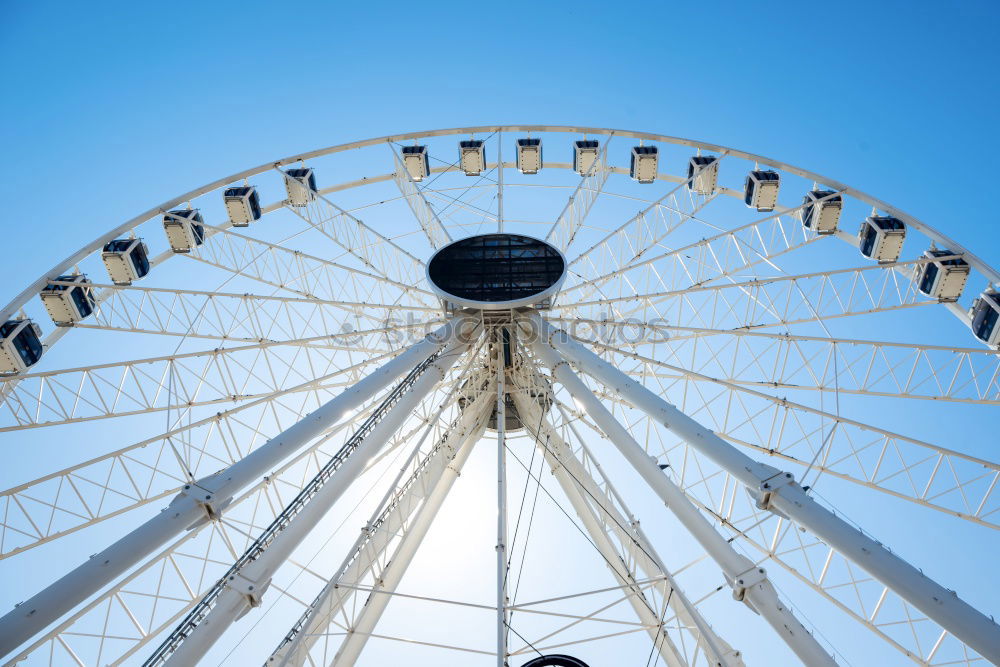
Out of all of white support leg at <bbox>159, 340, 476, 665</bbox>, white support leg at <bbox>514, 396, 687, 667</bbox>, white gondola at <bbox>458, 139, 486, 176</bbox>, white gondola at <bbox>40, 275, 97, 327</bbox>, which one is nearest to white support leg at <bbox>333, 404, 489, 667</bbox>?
white support leg at <bbox>159, 340, 476, 665</bbox>

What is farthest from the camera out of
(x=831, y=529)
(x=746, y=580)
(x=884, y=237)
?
(x=884, y=237)

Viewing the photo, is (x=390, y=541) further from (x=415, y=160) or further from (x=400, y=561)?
(x=415, y=160)

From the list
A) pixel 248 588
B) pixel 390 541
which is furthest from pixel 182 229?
pixel 248 588

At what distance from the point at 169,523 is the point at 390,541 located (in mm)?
5348

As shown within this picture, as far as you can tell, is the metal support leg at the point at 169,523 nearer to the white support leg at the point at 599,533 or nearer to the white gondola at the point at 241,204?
the white support leg at the point at 599,533

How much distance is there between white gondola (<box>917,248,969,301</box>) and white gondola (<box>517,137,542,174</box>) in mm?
12545

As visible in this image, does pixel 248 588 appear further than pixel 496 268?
No

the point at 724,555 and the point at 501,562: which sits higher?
the point at 724,555

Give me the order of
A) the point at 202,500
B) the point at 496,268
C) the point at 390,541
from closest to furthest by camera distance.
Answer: the point at 202,500 < the point at 390,541 < the point at 496,268

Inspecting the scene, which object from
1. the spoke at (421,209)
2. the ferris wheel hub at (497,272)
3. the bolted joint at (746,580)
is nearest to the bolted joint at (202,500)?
the bolted joint at (746,580)

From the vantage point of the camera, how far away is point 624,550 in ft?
49.5

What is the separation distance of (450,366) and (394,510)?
14.0ft

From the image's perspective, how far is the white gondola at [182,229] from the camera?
65.3 feet

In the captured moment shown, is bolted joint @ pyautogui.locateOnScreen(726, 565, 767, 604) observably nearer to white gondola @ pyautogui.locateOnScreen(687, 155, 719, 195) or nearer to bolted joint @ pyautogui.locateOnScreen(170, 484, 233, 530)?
bolted joint @ pyautogui.locateOnScreen(170, 484, 233, 530)
